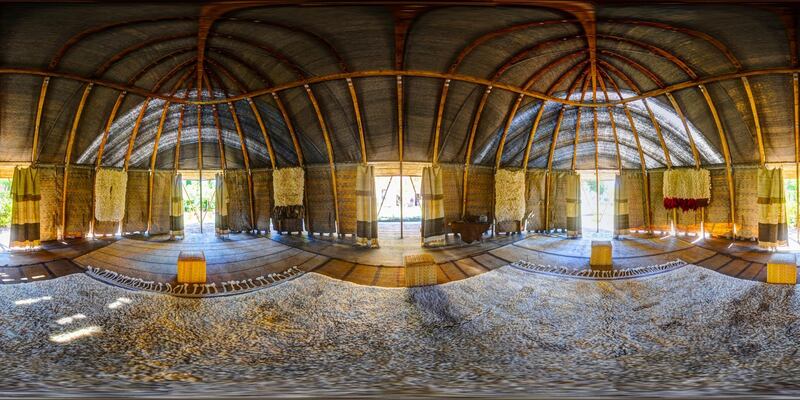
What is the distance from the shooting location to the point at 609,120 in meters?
3.68

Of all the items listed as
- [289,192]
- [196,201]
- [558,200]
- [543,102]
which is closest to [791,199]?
[558,200]

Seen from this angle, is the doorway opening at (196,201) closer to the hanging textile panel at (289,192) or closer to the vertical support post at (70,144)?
the hanging textile panel at (289,192)

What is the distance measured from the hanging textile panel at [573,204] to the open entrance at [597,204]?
1.7 inches

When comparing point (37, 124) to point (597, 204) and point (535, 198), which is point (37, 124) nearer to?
point (535, 198)

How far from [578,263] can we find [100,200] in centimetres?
343

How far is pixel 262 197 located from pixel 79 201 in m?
1.22

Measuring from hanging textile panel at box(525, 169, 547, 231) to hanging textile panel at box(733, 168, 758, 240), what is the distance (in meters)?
1.39

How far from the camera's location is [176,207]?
6.56ft

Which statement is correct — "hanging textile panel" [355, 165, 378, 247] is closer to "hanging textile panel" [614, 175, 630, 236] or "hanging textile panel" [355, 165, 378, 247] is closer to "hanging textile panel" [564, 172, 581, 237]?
"hanging textile panel" [564, 172, 581, 237]

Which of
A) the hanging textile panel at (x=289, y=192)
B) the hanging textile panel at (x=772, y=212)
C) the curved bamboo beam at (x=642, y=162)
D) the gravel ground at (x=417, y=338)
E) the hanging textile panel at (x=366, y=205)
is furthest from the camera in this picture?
the curved bamboo beam at (x=642, y=162)

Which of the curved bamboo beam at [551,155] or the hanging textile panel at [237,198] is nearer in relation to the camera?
the hanging textile panel at [237,198]

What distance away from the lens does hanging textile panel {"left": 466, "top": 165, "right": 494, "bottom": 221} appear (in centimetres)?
264

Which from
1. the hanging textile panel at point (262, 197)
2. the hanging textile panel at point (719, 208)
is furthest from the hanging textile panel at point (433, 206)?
the hanging textile panel at point (719, 208)

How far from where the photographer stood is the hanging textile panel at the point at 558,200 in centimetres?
307
